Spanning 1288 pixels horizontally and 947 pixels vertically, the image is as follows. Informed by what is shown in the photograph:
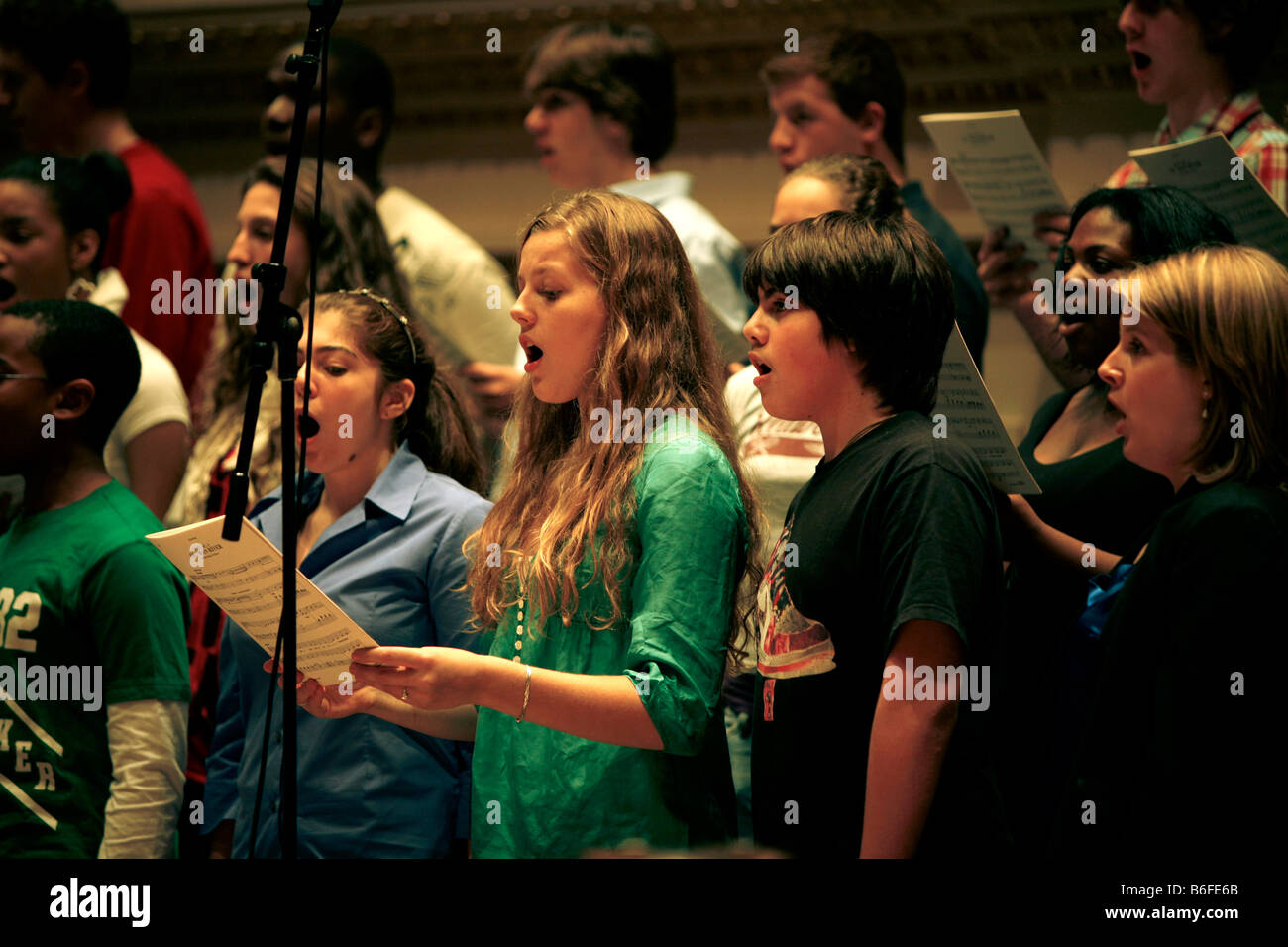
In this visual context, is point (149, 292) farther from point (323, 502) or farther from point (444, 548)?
point (444, 548)

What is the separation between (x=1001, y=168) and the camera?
221 centimetres

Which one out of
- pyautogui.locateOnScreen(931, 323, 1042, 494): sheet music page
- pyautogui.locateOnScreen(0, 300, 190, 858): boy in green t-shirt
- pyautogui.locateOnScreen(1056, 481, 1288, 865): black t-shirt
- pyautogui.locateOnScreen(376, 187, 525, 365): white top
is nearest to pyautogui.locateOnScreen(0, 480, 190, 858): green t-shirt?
pyautogui.locateOnScreen(0, 300, 190, 858): boy in green t-shirt

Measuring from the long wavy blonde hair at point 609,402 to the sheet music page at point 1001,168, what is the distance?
0.58m

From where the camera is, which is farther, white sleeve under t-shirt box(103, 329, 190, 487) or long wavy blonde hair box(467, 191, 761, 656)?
white sleeve under t-shirt box(103, 329, 190, 487)

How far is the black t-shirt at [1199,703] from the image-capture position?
1.44m

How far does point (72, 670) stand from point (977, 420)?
4.37 feet

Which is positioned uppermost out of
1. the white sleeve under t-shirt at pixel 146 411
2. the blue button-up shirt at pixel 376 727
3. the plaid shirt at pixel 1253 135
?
the plaid shirt at pixel 1253 135

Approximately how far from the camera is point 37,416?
87.0 inches

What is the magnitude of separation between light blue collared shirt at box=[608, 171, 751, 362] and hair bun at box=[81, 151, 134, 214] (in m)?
1.10

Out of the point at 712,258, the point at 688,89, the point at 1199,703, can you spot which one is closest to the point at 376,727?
the point at 1199,703

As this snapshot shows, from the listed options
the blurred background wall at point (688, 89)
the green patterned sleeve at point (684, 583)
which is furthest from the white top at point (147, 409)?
the blurred background wall at point (688, 89)

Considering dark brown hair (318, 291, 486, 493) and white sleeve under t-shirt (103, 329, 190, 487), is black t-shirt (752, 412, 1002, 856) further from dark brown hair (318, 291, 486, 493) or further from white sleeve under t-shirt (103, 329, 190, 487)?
white sleeve under t-shirt (103, 329, 190, 487)

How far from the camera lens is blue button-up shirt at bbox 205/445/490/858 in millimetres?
1893

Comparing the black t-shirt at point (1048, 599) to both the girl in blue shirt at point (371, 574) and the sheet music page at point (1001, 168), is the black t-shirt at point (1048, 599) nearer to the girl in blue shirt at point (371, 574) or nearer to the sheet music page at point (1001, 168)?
the sheet music page at point (1001, 168)
